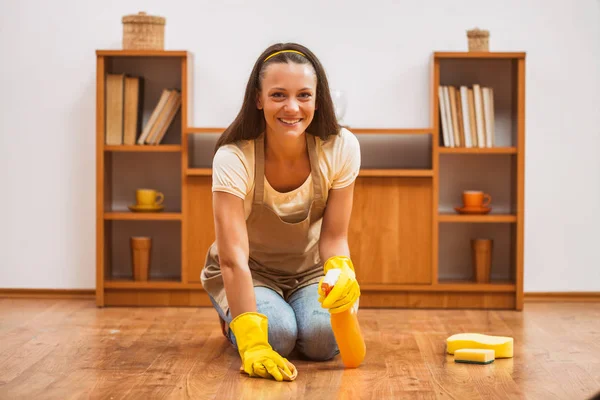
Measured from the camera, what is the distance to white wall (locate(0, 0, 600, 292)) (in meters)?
3.58

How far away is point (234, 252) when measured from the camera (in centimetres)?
227

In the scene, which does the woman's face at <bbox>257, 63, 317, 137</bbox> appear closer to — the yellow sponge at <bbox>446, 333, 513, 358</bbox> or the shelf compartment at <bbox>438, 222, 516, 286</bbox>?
the yellow sponge at <bbox>446, 333, 513, 358</bbox>

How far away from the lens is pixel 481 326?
3016 millimetres

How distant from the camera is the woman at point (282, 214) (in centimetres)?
225

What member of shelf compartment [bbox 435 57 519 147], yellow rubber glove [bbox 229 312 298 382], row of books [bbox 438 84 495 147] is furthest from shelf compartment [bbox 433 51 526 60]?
yellow rubber glove [bbox 229 312 298 382]

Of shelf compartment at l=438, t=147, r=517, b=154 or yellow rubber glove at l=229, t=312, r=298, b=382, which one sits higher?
shelf compartment at l=438, t=147, r=517, b=154

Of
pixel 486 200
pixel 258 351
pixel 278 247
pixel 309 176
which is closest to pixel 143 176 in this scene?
pixel 278 247

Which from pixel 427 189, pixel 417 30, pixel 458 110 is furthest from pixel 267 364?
pixel 417 30

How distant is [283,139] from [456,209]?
1376mm

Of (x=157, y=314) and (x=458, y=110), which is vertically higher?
(x=458, y=110)

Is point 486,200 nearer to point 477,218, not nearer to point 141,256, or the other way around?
point 477,218

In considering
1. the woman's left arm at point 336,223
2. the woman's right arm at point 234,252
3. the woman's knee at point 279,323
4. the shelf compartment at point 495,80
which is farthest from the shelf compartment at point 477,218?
the woman's right arm at point 234,252

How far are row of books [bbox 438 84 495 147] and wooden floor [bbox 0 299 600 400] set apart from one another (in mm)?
737

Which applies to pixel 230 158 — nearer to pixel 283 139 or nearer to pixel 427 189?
pixel 283 139
